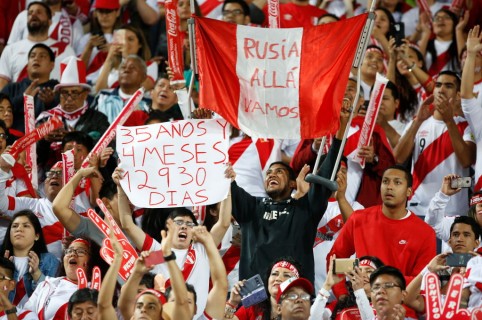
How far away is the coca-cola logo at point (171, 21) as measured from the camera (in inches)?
504

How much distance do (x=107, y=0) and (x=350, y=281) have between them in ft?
21.6

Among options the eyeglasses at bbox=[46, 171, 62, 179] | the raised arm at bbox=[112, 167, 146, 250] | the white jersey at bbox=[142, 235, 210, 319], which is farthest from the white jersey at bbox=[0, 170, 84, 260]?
the white jersey at bbox=[142, 235, 210, 319]

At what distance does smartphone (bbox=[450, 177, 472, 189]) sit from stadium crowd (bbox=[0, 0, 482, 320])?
1cm

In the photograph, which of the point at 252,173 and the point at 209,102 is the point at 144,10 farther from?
the point at 209,102

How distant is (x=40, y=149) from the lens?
46.5ft

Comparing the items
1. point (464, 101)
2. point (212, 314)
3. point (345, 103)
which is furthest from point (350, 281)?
point (464, 101)

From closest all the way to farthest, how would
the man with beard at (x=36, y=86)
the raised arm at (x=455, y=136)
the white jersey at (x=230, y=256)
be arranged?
the white jersey at (x=230, y=256)
the raised arm at (x=455, y=136)
the man with beard at (x=36, y=86)

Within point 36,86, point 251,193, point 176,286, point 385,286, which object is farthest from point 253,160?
point 176,286

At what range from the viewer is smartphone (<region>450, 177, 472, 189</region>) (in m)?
12.2

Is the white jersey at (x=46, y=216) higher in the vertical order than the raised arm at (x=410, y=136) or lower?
lower

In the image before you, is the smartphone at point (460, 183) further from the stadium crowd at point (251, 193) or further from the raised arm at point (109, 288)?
the raised arm at point (109, 288)

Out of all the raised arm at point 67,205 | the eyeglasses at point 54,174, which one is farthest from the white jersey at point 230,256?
the eyeglasses at point 54,174

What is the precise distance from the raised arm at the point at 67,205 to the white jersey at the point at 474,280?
3234 mm

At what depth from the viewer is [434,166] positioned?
1355cm
